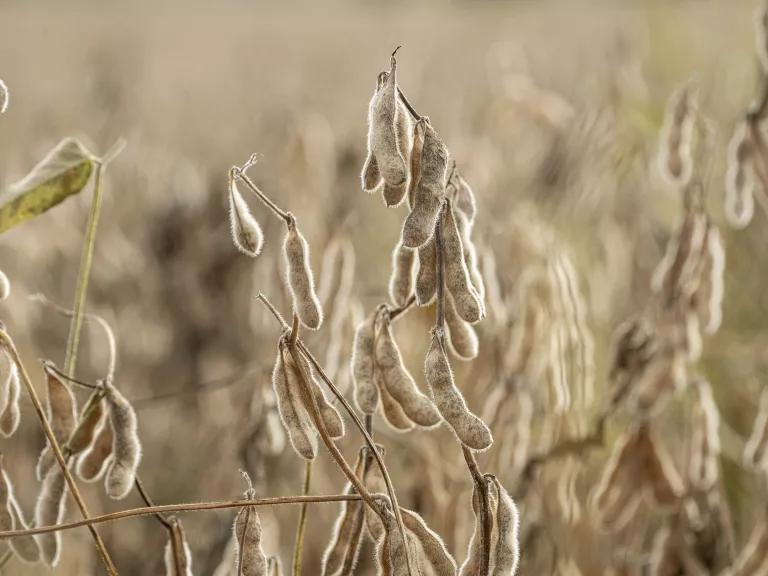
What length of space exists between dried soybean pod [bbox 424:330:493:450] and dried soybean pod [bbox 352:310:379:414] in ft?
0.24

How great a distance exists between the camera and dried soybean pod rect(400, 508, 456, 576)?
2.60ft

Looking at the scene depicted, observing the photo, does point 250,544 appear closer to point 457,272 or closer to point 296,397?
point 296,397

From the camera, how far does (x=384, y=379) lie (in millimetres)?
833

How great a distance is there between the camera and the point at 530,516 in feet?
4.04

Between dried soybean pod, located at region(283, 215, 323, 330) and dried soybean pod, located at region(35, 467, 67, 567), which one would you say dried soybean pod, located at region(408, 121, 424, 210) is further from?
dried soybean pod, located at region(35, 467, 67, 567)

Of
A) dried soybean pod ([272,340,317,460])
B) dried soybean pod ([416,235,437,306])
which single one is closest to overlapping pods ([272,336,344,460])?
dried soybean pod ([272,340,317,460])

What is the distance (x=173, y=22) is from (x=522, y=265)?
6.06 metres

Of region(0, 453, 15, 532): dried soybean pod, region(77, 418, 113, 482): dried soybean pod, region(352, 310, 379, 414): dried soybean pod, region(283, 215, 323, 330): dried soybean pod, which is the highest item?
region(283, 215, 323, 330): dried soybean pod

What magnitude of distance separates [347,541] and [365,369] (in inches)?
5.6

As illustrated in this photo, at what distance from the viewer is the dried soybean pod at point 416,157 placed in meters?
0.79

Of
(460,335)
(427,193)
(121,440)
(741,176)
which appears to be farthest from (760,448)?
(121,440)

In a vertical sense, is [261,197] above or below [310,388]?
above

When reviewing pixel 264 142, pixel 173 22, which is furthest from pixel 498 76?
pixel 173 22

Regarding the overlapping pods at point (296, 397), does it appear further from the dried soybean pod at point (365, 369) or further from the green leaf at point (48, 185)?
the green leaf at point (48, 185)
